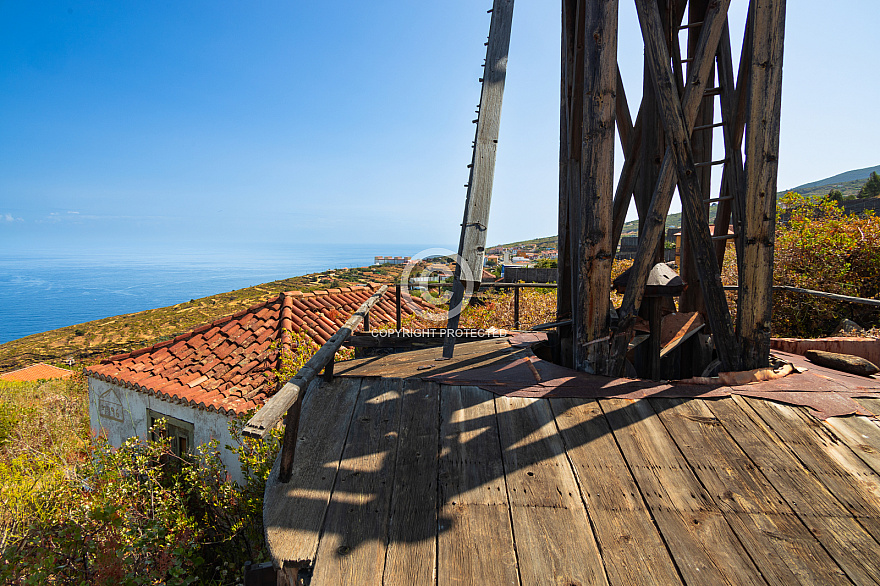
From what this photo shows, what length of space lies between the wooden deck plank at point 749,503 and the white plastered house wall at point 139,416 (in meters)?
6.77

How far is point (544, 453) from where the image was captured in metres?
1.94

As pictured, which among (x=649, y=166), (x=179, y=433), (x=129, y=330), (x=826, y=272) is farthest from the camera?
(x=129, y=330)

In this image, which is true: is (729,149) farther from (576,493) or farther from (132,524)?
(132,524)

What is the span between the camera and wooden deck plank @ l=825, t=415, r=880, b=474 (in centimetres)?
185

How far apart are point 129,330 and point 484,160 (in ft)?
103

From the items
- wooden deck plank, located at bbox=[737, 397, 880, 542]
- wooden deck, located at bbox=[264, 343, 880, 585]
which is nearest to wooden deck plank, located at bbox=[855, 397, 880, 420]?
wooden deck, located at bbox=[264, 343, 880, 585]

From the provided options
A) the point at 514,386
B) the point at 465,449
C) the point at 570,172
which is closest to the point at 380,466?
the point at 465,449

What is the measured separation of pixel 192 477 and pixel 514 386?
14.4 ft

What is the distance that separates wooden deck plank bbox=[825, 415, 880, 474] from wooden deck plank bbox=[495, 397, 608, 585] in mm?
1285

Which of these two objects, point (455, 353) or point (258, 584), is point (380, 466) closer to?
point (258, 584)

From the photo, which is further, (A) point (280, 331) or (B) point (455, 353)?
(A) point (280, 331)

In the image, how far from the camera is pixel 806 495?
1.68 meters

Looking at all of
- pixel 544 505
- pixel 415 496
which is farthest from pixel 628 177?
pixel 415 496

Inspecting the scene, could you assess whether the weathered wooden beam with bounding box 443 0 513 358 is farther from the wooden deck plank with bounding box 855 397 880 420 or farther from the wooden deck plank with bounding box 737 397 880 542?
the wooden deck plank with bounding box 855 397 880 420
